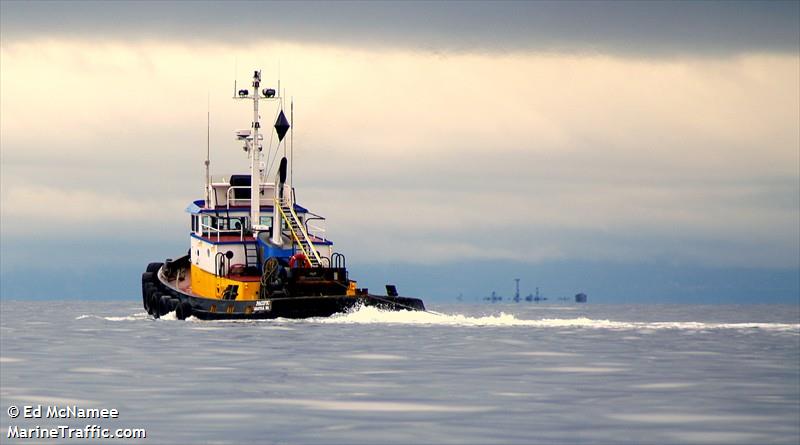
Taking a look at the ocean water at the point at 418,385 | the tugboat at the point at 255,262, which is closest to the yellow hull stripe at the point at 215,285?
the tugboat at the point at 255,262

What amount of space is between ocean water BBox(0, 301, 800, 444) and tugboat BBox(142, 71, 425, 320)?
704 centimetres

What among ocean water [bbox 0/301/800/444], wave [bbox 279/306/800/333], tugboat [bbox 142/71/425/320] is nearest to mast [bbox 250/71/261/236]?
tugboat [bbox 142/71/425/320]

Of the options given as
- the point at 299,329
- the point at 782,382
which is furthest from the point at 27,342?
the point at 782,382

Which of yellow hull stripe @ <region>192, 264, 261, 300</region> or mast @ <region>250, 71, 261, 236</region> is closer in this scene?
yellow hull stripe @ <region>192, 264, 261, 300</region>

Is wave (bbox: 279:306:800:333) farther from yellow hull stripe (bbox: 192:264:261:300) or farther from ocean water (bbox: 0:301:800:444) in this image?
ocean water (bbox: 0:301:800:444)

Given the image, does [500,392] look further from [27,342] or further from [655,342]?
[27,342]

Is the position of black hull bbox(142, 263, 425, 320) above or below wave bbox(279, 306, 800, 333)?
above

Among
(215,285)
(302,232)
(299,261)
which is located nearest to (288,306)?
(299,261)

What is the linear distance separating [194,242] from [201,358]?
1164 inches

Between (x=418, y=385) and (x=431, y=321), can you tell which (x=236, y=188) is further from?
(x=418, y=385)

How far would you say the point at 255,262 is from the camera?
6059 cm

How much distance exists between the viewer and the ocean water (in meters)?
21.5

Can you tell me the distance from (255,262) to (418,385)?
33.5 meters

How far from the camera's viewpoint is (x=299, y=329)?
160 feet
